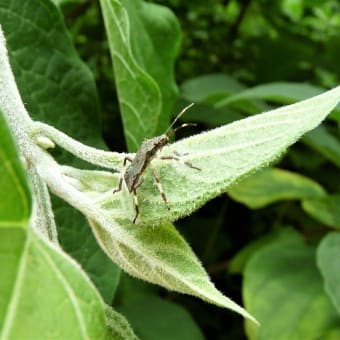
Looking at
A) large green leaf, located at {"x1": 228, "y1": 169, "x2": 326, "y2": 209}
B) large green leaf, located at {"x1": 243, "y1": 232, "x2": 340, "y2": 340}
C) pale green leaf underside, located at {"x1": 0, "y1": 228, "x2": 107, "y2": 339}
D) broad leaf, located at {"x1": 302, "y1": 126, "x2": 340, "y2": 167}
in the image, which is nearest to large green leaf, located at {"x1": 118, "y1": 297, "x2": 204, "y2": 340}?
large green leaf, located at {"x1": 243, "y1": 232, "x2": 340, "y2": 340}

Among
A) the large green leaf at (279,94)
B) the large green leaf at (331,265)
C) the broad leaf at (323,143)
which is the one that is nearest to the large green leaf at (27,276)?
the large green leaf at (331,265)

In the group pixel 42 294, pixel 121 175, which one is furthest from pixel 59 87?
pixel 42 294

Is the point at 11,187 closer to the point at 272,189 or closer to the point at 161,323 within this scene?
the point at 161,323

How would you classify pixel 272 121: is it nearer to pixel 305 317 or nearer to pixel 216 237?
pixel 305 317

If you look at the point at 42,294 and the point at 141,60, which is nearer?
the point at 42,294

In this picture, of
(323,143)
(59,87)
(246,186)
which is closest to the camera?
(59,87)

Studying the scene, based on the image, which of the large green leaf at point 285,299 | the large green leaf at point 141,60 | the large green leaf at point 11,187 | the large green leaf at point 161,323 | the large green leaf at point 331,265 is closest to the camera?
the large green leaf at point 11,187

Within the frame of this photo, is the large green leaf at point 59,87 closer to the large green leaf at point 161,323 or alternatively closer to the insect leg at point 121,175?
the insect leg at point 121,175
